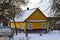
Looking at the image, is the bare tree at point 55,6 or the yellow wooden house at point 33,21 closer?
the bare tree at point 55,6

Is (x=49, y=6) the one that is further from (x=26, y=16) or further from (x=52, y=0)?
(x=26, y=16)

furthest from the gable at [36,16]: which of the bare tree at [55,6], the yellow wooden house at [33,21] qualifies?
the bare tree at [55,6]

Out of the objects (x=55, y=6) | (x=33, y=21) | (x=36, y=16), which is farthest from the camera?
(x=36, y=16)

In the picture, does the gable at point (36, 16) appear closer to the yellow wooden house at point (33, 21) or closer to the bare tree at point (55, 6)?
the yellow wooden house at point (33, 21)

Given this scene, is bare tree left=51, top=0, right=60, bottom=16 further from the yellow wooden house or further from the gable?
the gable

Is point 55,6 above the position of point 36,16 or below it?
above

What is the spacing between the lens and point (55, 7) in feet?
19.9

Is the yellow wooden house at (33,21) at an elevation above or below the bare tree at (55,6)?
below

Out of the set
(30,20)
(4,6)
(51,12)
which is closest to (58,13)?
(51,12)

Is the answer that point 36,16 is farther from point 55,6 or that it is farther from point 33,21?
point 55,6

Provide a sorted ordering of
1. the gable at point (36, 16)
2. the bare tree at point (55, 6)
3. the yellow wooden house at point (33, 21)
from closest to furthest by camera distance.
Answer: the bare tree at point (55, 6), the yellow wooden house at point (33, 21), the gable at point (36, 16)

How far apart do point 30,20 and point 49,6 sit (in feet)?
116

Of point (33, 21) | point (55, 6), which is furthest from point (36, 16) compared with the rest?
point (55, 6)

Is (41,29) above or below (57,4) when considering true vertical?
below
